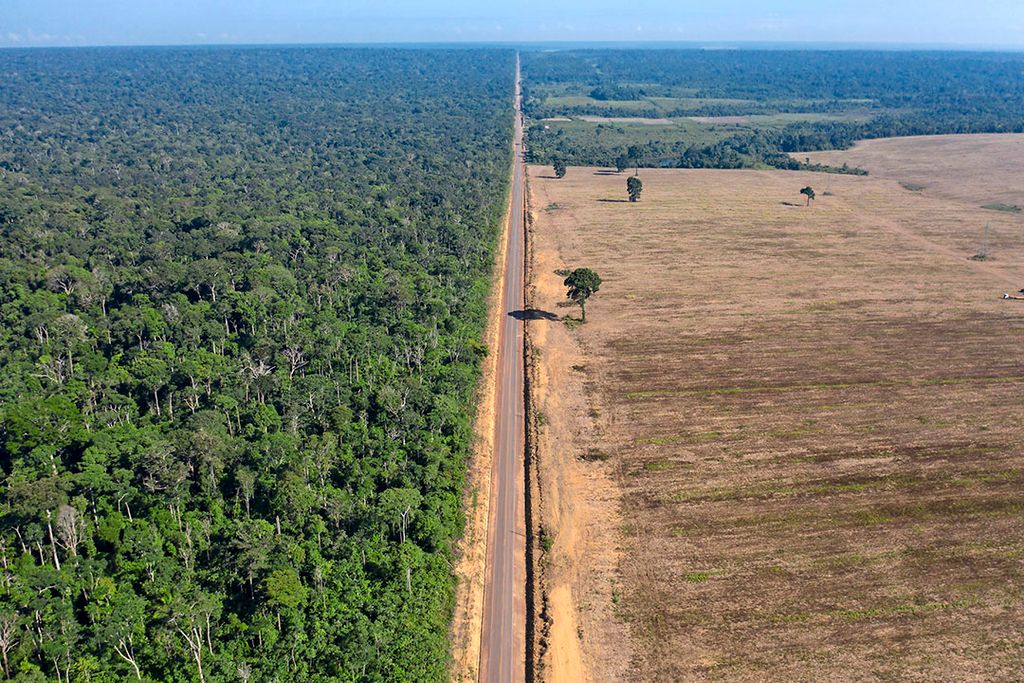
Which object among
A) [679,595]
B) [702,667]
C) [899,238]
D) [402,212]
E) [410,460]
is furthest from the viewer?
[402,212]

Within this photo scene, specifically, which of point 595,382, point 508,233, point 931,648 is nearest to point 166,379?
point 595,382

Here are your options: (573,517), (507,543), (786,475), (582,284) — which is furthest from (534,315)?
(507,543)

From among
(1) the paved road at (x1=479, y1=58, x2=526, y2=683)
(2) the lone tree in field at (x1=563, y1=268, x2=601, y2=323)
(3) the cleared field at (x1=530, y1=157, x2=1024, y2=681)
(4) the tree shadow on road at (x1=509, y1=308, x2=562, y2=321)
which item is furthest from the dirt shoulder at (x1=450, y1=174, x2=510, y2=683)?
(2) the lone tree in field at (x1=563, y1=268, x2=601, y2=323)

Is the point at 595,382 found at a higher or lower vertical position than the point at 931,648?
higher

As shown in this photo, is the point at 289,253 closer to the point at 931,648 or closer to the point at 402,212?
the point at 402,212

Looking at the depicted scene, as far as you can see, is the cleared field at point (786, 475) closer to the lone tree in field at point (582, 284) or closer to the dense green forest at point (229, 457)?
the lone tree in field at point (582, 284)

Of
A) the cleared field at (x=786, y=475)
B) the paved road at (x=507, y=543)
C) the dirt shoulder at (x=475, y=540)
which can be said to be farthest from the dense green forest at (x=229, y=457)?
the cleared field at (x=786, y=475)
